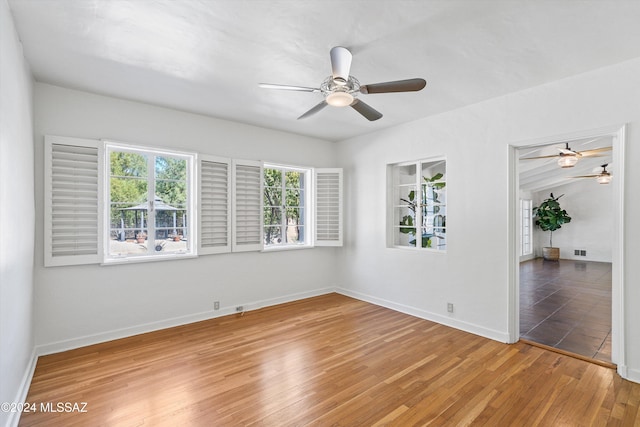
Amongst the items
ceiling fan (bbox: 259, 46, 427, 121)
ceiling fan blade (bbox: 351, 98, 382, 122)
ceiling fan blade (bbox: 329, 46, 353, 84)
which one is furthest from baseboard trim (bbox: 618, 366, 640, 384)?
ceiling fan blade (bbox: 329, 46, 353, 84)

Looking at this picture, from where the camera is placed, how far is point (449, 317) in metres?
3.91

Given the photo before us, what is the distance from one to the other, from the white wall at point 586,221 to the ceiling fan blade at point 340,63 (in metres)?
10.7

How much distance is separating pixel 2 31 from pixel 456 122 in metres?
4.11

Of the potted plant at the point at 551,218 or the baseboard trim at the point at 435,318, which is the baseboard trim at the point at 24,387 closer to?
the baseboard trim at the point at 435,318

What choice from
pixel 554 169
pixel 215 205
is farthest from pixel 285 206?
pixel 554 169

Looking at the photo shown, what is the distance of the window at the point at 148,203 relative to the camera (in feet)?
11.7

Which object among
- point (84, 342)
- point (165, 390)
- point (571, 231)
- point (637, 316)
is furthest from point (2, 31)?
point (571, 231)

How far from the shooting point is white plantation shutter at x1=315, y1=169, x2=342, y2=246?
5227 mm

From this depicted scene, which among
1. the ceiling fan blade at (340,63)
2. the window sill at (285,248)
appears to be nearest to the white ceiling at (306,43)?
the ceiling fan blade at (340,63)

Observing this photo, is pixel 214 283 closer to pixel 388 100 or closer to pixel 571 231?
pixel 388 100

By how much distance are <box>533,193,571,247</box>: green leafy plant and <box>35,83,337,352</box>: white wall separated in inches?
334

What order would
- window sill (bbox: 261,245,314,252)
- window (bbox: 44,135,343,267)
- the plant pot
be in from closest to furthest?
window (bbox: 44,135,343,267) → window sill (bbox: 261,245,314,252) → the plant pot

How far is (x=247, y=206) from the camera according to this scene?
4508 mm

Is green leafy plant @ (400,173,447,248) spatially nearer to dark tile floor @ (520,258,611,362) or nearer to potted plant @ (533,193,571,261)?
dark tile floor @ (520,258,611,362)
